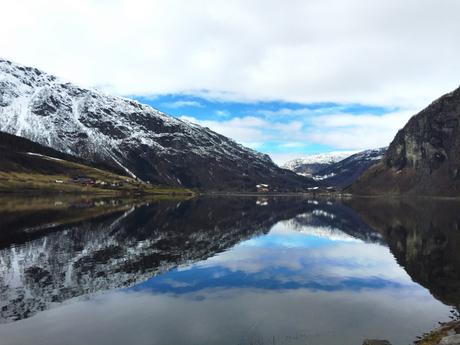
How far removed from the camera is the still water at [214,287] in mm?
38906

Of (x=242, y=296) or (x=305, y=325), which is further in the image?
(x=242, y=296)

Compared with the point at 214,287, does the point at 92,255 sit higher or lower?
higher

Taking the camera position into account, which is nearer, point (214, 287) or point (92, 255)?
point (214, 287)

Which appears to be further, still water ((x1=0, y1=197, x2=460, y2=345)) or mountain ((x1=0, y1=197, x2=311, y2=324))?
mountain ((x1=0, y1=197, x2=311, y2=324))

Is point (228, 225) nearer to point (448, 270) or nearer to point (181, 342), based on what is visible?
point (448, 270)

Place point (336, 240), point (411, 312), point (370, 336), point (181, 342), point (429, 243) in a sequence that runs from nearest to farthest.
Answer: point (181, 342)
point (370, 336)
point (411, 312)
point (429, 243)
point (336, 240)

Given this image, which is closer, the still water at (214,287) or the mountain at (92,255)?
the still water at (214,287)

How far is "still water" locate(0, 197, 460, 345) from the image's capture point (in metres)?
A: 38.9

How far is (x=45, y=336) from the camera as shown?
1444 inches

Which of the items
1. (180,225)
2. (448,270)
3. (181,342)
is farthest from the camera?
(180,225)

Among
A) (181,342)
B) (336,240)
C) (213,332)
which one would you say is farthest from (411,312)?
(336,240)

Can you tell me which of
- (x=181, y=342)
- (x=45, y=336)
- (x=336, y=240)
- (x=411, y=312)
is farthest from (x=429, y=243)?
(x=45, y=336)

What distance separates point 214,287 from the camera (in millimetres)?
56719

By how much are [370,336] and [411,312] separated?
37.5ft
